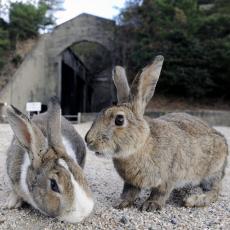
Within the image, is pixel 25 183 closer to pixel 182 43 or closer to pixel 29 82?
pixel 182 43

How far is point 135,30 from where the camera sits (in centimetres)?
2344

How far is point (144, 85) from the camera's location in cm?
362

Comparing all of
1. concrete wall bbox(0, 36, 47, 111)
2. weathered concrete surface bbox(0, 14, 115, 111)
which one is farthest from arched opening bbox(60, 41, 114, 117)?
concrete wall bbox(0, 36, 47, 111)

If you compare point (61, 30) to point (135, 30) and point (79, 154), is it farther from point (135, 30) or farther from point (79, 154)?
point (79, 154)

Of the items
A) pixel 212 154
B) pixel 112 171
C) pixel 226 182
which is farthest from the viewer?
pixel 112 171

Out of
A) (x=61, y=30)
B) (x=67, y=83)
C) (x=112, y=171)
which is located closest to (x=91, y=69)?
(x=67, y=83)

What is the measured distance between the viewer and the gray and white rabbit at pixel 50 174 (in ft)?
9.39

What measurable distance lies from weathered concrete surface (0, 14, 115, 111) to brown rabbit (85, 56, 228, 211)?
755 inches

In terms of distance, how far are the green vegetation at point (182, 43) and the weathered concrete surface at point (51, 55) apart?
4.06 feet

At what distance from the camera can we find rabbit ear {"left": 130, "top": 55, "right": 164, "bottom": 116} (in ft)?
11.7

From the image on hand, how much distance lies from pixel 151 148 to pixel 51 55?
2150cm

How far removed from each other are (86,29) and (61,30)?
→ 153cm

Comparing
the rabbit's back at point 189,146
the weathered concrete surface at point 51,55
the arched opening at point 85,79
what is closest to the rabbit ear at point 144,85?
the rabbit's back at point 189,146

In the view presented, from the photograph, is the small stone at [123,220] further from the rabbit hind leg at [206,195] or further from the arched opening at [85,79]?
the arched opening at [85,79]
